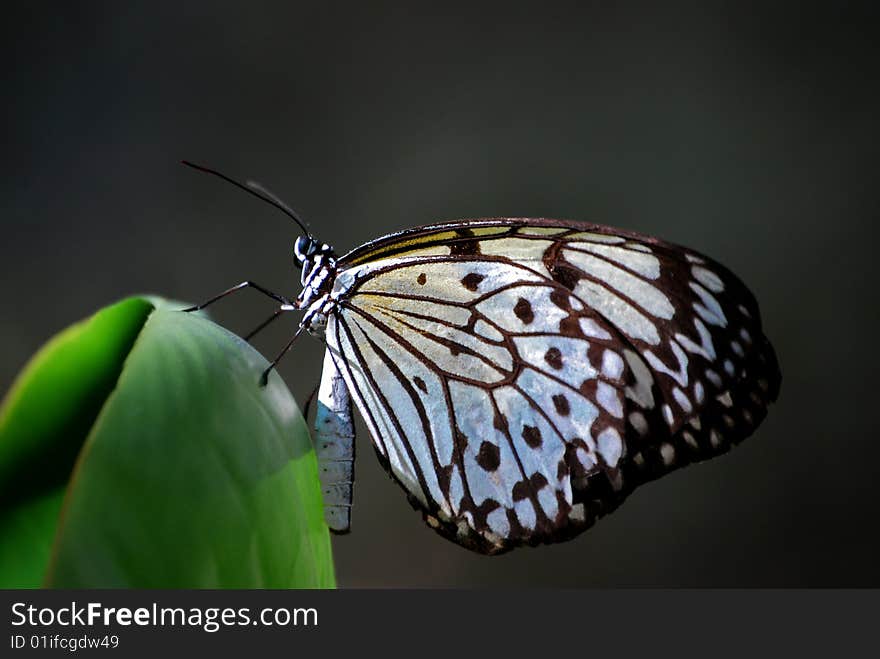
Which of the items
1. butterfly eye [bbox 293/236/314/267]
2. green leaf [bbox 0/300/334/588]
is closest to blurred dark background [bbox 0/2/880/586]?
butterfly eye [bbox 293/236/314/267]

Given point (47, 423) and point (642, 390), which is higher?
point (642, 390)

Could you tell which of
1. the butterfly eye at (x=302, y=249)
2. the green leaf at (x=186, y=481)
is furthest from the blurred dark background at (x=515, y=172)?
the green leaf at (x=186, y=481)

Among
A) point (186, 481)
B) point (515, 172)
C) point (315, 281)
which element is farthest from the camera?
point (515, 172)

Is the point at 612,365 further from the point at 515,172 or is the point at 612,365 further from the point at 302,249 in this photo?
the point at 515,172

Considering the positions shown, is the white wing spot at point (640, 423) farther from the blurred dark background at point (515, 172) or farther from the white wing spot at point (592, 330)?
the blurred dark background at point (515, 172)

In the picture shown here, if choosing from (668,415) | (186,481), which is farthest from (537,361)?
(186,481)
